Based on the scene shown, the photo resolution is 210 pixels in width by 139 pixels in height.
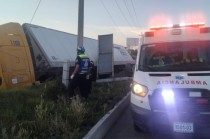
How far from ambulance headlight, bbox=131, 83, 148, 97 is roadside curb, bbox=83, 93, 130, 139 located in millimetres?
986

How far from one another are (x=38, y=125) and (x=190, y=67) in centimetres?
301

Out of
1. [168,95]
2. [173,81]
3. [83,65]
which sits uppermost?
[83,65]

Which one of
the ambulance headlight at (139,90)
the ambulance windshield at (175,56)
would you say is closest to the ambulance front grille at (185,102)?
the ambulance headlight at (139,90)

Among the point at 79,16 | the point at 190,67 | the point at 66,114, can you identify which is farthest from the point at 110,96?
the point at 190,67

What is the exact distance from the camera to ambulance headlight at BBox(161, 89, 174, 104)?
6.98 m

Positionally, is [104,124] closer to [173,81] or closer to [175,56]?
[173,81]

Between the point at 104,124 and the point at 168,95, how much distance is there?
1811mm

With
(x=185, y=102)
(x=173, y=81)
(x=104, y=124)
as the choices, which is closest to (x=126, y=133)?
(x=104, y=124)

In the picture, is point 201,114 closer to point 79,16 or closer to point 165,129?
point 165,129

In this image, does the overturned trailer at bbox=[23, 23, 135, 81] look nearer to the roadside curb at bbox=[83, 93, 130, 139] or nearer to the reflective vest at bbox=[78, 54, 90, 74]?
the reflective vest at bbox=[78, 54, 90, 74]

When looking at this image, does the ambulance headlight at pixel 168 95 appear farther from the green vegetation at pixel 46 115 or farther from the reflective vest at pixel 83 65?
the reflective vest at pixel 83 65

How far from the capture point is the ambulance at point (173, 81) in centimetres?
688

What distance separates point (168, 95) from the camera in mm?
7031

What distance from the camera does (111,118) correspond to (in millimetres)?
9336
